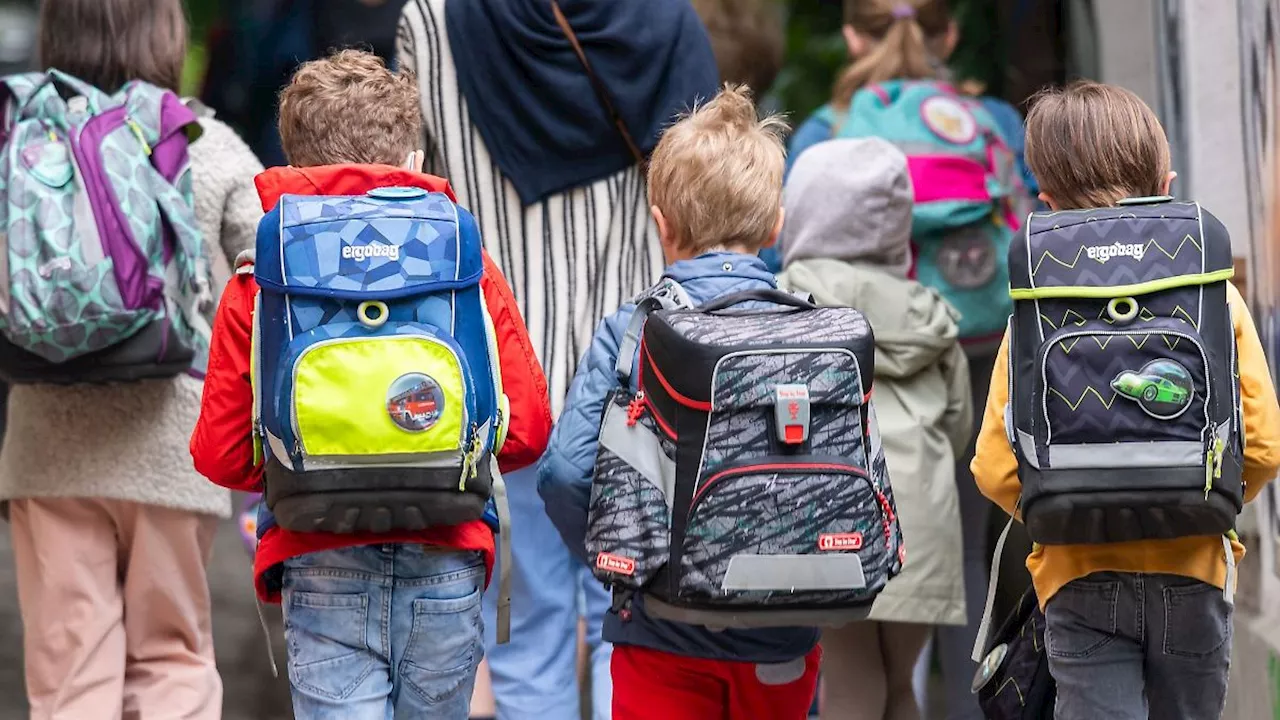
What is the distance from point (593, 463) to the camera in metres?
3.93

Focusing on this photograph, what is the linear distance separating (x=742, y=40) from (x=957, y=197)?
1.48m

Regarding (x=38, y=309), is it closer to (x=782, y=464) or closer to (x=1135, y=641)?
(x=782, y=464)

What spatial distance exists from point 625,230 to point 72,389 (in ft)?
4.66

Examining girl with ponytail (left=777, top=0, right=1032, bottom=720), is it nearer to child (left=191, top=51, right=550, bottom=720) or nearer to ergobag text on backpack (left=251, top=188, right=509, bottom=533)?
child (left=191, top=51, right=550, bottom=720)

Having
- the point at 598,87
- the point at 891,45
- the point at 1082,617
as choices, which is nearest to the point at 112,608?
the point at 598,87

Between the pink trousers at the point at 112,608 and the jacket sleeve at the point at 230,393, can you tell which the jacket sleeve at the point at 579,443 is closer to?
the jacket sleeve at the point at 230,393

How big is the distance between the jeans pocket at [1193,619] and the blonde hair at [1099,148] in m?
0.76

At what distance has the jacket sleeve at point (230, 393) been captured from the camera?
12.6 feet

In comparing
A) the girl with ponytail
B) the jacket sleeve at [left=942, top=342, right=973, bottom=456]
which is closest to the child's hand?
the girl with ponytail

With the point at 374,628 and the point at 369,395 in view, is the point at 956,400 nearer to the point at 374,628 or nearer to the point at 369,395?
the point at 374,628

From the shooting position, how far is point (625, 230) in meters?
5.21

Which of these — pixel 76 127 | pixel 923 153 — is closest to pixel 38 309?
pixel 76 127

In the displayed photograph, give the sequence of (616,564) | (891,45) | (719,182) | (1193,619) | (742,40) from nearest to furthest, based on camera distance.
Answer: (616,564) → (1193,619) → (719,182) → (891,45) → (742,40)

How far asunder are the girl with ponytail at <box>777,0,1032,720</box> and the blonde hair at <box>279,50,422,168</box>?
5.16 ft
